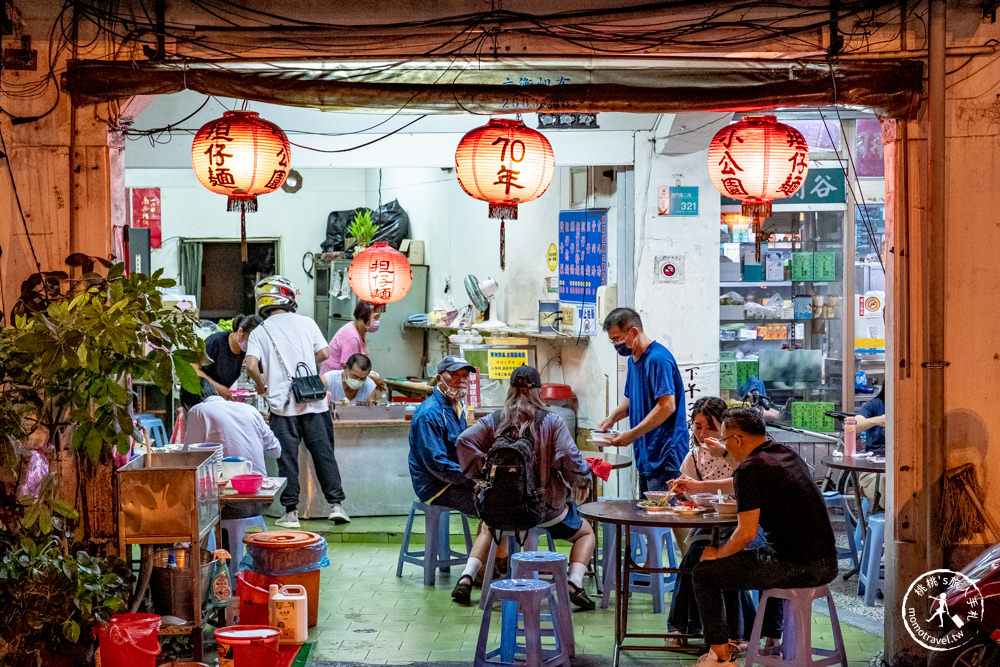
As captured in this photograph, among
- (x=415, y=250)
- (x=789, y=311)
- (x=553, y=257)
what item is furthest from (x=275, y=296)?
(x=415, y=250)

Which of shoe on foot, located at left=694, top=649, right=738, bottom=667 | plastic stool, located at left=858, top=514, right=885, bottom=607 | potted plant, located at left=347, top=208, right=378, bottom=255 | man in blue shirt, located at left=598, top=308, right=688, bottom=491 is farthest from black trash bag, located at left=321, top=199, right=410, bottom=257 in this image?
shoe on foot, located at left=694, top=649, right=738, bottom=667

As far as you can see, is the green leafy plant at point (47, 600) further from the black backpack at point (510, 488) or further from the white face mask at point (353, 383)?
the white face mask at point (353, 383)

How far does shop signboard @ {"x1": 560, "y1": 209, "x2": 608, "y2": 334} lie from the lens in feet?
37.2

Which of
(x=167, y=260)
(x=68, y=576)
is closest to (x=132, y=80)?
(x=68, y=576)

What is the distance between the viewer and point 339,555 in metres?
9.74

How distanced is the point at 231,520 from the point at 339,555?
211 centimetres

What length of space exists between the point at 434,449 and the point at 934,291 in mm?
3735

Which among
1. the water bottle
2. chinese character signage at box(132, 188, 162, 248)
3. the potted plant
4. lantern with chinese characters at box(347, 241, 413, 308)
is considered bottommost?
the water bottle

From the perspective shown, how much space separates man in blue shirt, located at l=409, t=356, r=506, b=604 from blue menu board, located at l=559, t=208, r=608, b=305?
3.10 metres

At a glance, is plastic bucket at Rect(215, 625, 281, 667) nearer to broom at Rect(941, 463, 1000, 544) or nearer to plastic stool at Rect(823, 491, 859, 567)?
broom at Rect(941, 463, 1000, 544)

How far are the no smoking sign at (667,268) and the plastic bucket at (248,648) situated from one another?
18.3 ft

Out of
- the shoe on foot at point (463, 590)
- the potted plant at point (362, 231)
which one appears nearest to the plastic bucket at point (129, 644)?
the shoe on foot at point (463, 590)

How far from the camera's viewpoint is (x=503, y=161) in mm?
7031

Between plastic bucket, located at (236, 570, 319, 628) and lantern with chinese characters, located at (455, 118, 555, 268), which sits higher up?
lantern with chinese characters, located at (455, 118, 555, 268)
